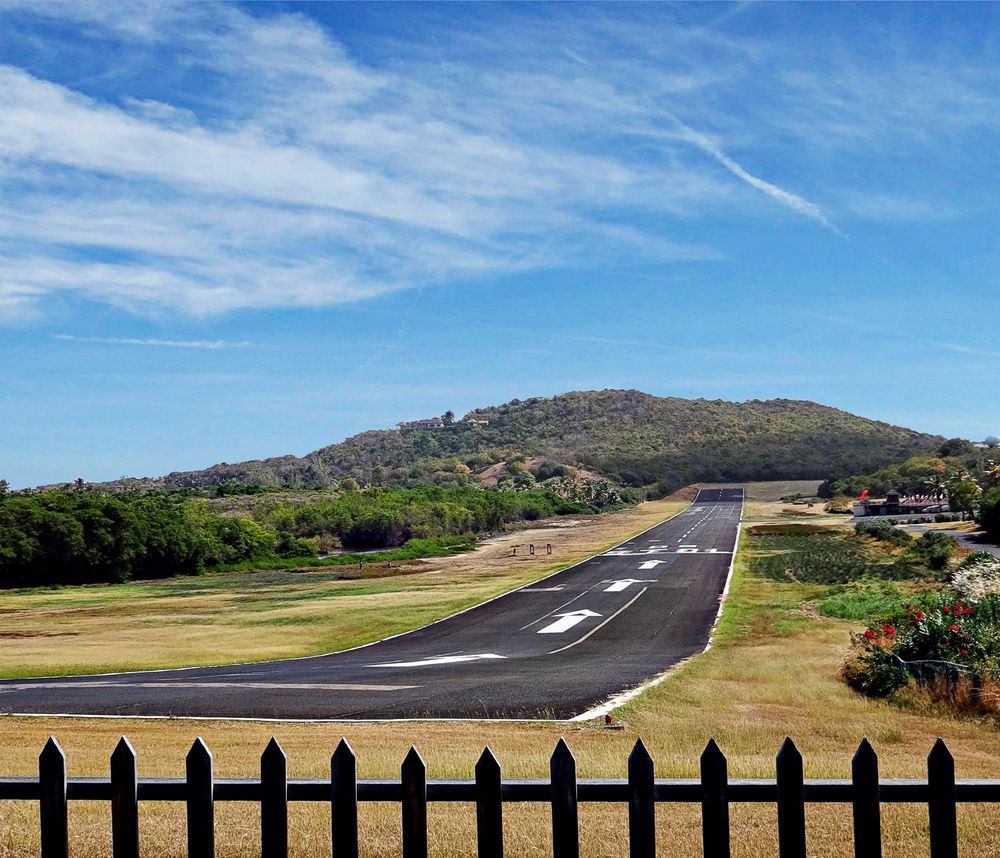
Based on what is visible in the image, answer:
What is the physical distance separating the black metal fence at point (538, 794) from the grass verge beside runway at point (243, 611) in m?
23.5

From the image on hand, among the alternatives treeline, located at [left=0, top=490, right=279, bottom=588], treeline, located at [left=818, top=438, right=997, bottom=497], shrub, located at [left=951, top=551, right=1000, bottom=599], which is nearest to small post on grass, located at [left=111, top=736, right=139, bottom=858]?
shrub, located at [left=951, top=551, right=1000, bottom=599]

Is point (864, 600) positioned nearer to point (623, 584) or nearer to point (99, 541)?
point (623, 584)

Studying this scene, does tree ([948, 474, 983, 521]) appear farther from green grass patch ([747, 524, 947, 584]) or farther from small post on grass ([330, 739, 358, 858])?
small post on grass ([330, 739, 358, 858])

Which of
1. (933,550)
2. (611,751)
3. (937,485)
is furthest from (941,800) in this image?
(937,485)

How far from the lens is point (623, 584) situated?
50.3 metres

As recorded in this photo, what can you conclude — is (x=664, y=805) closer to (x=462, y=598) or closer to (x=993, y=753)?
(x=993, y=753)

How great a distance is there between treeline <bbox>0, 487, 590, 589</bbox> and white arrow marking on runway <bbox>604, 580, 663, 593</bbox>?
4528 cm

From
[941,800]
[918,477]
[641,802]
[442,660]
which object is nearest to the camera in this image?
[941,800]

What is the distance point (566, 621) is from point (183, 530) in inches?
2251

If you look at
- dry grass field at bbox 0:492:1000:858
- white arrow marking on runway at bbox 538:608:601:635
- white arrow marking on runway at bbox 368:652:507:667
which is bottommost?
white arrow marking on runway at bbox 538:608:601:635

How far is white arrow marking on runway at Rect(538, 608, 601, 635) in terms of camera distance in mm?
34375

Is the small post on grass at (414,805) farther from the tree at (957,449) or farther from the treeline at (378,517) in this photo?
the tree at (957,449)

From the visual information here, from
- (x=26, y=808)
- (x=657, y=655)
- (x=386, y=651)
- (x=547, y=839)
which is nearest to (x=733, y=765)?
(x=547, y=839)

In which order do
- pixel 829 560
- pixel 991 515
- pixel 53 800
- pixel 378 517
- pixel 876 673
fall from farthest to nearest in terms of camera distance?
pixel 378 517 < pixel 991 515 < pixel 829 560 < pixel 876 673 < pixel 53 800
